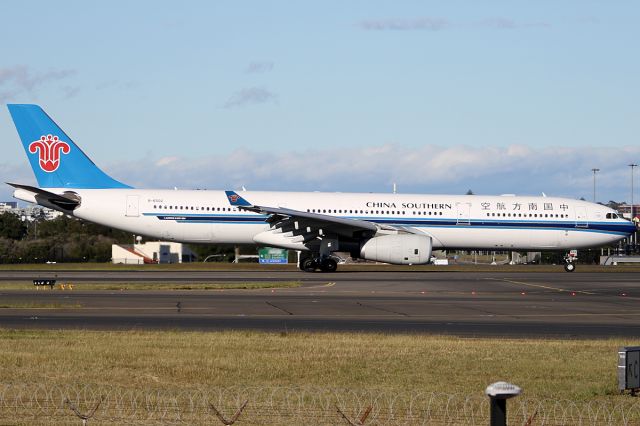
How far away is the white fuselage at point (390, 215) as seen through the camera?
154ft

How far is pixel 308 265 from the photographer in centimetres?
4725

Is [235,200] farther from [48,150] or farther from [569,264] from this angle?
[569,264]

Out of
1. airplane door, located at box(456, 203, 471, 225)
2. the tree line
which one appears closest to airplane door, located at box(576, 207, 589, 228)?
airplane door, located at box(456, 203, 471, 225)

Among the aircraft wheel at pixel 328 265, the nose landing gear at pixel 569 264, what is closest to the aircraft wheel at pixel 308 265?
the aircraft wheel at pixel 328 265

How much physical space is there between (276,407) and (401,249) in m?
33.6

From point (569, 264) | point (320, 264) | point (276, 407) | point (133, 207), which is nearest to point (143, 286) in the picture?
point (133, 207)

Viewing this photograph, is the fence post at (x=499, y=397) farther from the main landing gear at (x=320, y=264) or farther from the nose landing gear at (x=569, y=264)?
the nose landing gear at (x=569, y=264)

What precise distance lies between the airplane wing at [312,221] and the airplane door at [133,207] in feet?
15.2

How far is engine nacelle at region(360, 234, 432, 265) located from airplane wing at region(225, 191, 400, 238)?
91 cm

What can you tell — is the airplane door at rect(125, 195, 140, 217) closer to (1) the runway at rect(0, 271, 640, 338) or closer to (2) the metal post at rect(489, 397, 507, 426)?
(1) the runway at rect(0, 271, 640, 338)

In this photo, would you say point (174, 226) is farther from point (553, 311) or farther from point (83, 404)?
point (83, 404)

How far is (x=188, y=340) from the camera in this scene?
1766 cm

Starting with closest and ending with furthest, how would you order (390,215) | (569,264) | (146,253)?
(390,215)
(569,264)
(146,253)

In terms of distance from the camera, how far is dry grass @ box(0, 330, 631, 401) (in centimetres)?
1330
